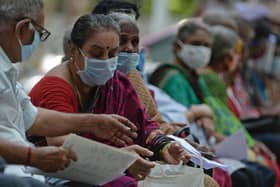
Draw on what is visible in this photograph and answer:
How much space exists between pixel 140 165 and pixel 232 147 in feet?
7.25

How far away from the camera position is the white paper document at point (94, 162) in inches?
180

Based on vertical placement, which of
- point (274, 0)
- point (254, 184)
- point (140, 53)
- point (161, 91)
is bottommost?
point (274, 0)

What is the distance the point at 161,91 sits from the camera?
7.23 meters

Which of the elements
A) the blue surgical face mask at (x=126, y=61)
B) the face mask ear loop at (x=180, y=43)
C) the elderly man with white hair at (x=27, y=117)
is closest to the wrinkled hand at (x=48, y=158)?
the elderly man with white hair at (x=27, y=117)

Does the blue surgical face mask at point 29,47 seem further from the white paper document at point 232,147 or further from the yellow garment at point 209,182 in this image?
the white paper document at point 232,147

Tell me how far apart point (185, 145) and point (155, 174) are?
14.1 inches

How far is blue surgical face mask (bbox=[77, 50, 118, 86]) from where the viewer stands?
5312mm

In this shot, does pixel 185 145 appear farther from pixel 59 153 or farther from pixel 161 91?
pixel 161 91

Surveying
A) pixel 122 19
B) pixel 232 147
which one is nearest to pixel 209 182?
pixel 122 19

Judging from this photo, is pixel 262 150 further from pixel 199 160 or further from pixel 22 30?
pixel 22 30

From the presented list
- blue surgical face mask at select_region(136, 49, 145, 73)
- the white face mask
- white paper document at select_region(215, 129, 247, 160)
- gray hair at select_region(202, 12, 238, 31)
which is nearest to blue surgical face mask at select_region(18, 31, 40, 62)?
blue surgical face mask at select_region(136, 49, 145, 73)

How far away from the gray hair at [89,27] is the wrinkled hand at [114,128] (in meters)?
0.52

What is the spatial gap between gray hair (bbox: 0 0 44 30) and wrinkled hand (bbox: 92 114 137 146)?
22.8 inches

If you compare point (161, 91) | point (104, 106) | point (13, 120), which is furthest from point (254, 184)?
point (13, 120)
